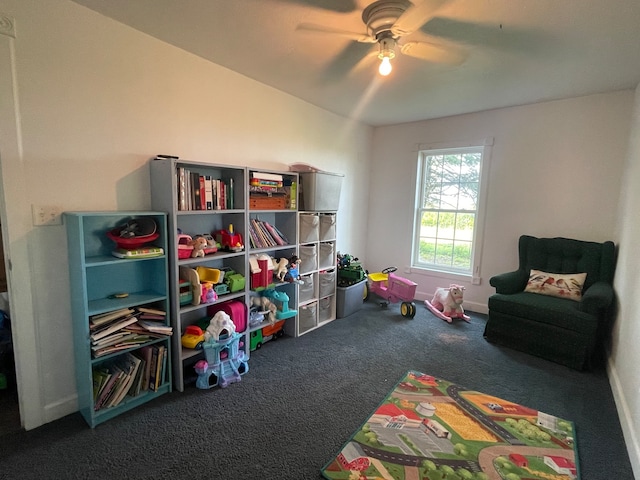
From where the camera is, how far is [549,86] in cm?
289

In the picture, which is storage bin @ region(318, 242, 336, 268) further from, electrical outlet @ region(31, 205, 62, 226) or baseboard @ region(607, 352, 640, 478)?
baseboard @ region(607, 352, 640, 478)

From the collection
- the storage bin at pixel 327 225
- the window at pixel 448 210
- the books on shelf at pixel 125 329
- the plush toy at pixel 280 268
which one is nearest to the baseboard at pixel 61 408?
the books on shelf at pixel 125 329

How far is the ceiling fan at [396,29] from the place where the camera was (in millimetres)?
1563

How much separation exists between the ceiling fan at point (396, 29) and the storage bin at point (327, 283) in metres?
2.14

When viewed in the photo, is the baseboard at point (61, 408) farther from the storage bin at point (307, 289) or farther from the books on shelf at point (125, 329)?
the storage bin at point (307, 289)

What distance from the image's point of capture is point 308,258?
3.22 m

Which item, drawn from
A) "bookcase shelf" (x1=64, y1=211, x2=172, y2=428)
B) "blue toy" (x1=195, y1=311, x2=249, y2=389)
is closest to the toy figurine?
"blue toy" (x1=195, y1=311, x2=249, y2=389)

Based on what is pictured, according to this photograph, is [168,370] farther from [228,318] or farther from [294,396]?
[294,396]

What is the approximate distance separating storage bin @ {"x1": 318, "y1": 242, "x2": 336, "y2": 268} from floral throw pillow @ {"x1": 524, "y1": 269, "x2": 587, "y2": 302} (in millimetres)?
2035

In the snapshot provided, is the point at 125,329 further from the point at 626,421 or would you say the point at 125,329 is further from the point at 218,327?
the point at 626,421

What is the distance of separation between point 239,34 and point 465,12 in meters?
1.40

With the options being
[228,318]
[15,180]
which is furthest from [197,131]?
[228,318]

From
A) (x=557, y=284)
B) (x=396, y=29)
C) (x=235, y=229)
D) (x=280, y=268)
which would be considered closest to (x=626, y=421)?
(x=557, y=284)

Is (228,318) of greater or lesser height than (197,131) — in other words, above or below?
below
